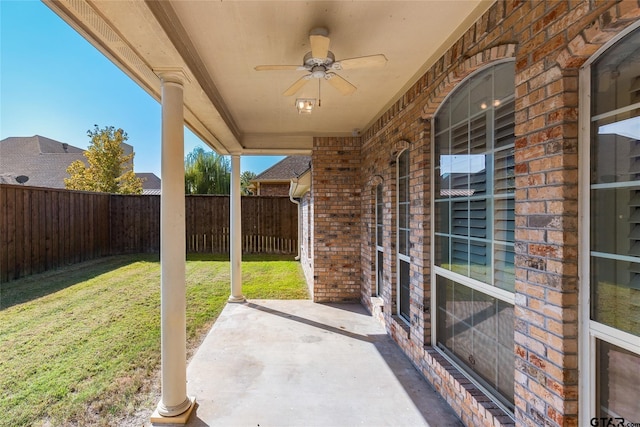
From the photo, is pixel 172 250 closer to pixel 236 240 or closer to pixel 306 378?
pixel 306 378

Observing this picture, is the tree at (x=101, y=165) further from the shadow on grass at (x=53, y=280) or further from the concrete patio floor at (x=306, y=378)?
the concrete patio floor at (x=306, y=378)

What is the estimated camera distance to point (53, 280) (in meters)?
6.85

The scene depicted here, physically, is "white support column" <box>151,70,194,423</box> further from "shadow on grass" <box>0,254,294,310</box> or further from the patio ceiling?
"shadow on grass" <box>0,254,294,310</box>

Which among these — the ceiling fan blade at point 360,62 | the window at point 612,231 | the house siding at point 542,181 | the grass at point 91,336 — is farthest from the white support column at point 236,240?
the window at point 612,231

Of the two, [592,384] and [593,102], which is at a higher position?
[593,102]

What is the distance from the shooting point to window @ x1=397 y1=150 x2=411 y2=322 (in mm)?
3766

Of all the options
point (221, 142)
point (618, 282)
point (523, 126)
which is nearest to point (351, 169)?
point (221, 142)

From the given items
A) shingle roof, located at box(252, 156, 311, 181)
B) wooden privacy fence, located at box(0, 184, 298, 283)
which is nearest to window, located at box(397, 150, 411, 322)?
wooden privacy fence, located at box(0, 184, 298, 283)

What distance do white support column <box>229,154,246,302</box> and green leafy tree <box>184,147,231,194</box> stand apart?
14.8m

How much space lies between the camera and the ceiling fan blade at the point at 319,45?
2.16 meters

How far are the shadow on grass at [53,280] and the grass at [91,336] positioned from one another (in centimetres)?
2

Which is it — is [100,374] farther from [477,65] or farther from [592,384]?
[477,65]

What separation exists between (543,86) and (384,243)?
302 cm

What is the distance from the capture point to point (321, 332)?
13.8ft
